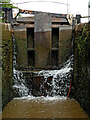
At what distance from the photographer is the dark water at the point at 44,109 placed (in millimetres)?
3734

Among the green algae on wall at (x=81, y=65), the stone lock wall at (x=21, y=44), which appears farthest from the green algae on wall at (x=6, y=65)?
the green algae on wall at (x=81, y=65)

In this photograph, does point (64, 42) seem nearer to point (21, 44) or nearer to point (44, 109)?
point (21, 44)

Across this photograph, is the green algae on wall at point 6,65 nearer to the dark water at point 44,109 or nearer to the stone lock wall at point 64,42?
the dark water at point 44,109

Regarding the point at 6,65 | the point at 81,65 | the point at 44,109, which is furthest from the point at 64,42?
the point at 44,109

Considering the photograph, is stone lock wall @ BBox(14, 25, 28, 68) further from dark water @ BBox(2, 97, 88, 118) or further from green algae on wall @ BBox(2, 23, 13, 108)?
dark water @ BBox(2, 97, 88, 118)

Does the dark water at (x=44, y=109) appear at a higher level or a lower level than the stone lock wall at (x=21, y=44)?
lower

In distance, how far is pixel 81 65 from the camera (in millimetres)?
4434

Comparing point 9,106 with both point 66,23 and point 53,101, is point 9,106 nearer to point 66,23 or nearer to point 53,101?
point 53,101

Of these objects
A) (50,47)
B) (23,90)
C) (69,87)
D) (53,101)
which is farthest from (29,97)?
(50,47)

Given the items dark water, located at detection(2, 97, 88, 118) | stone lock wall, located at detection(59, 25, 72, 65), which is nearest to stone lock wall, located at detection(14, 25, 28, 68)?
stone lock wall, located at detection(59, 25, 72, 65)

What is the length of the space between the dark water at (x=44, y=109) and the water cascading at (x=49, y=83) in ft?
1.30

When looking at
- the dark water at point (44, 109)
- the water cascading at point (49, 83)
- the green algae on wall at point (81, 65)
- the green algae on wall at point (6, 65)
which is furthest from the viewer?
the water cascading at point (49, 83)

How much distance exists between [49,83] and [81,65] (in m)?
1.30

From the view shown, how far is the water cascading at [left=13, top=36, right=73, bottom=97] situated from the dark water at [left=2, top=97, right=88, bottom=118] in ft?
1.30
